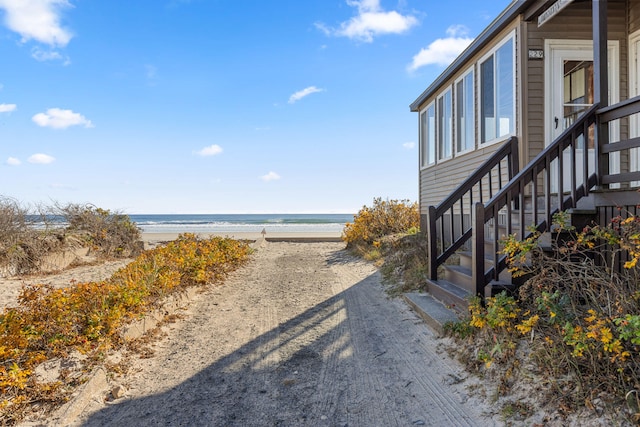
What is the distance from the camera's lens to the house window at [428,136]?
9.67m

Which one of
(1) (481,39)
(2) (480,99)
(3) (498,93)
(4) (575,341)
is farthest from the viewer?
(2) (480,99)

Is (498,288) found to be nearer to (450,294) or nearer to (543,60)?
(450,294)

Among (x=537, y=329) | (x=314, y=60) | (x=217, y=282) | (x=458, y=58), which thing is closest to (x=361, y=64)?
(x=314, y=60)

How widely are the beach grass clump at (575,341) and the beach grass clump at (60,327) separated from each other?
3236 millimetres

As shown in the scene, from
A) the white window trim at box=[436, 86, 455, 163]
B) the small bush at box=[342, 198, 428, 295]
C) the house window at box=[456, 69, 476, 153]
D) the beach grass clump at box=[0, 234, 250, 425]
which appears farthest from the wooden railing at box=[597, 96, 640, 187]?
the beach grass clump at box=[0, 234, 250, 425]

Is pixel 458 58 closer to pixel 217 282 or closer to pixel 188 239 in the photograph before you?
pixel 217 282

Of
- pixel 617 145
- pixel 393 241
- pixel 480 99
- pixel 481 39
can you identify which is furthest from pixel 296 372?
pixel 393 241

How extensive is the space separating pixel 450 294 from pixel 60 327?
399cm

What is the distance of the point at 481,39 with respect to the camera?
21.7 ft

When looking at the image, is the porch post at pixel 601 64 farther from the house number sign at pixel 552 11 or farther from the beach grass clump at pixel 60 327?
the beach grass clump at pixel 60 327

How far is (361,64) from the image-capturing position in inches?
502

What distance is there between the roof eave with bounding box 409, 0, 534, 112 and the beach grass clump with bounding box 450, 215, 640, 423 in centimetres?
390

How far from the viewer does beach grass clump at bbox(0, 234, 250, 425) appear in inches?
106

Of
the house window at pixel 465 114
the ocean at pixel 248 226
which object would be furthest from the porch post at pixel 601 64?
the ocean at pixel 248 226
